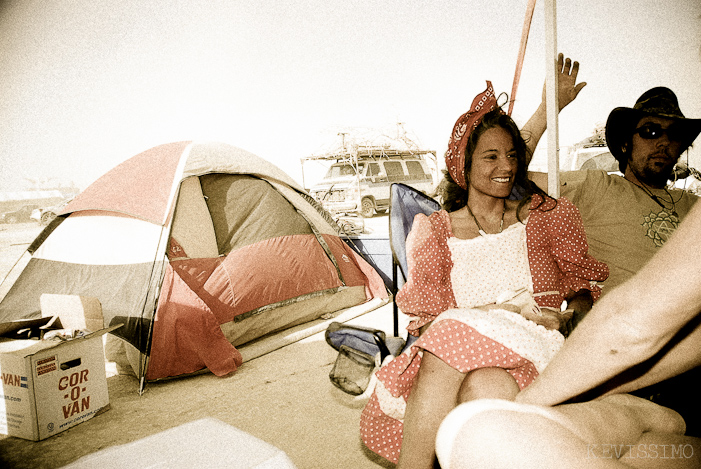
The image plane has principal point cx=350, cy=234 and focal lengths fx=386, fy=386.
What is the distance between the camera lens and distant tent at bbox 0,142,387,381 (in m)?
2.86

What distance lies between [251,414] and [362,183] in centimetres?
965

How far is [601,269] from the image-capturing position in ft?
5.41

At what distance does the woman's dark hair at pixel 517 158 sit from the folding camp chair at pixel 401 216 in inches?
10.2

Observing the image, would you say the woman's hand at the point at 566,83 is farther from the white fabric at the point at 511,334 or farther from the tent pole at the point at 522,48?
the white fabric at the point at 511,334

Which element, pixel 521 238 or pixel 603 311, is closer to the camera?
pixel 603 311

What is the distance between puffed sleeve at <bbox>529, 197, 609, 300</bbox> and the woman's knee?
0.75 meters

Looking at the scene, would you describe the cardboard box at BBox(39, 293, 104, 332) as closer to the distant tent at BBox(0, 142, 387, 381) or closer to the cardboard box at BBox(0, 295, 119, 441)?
the cardboard box at BBox(0, 295, 119, 441)

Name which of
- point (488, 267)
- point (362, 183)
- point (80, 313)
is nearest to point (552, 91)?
point (488, 267)

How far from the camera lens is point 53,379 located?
7.19ft

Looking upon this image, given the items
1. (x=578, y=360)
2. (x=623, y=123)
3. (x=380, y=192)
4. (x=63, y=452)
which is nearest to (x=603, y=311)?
(x=578, y=360)

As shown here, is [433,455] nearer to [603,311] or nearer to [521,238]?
[603,311]

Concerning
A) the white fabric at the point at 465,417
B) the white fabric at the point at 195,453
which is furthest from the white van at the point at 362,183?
the white fabric at the point at 465,417

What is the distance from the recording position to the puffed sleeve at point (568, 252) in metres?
1.64

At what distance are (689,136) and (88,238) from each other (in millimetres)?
4120
